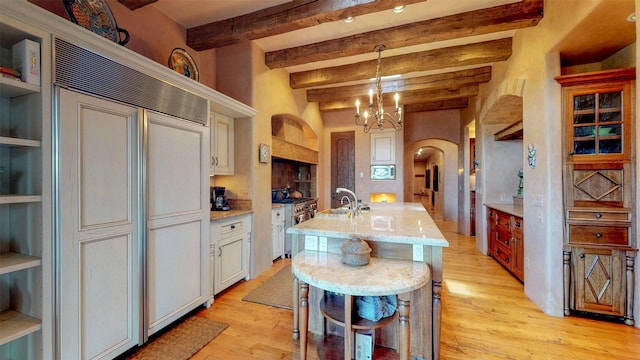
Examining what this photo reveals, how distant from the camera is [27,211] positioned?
1429 mm

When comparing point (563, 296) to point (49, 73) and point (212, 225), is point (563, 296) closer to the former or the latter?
point (212, 225)

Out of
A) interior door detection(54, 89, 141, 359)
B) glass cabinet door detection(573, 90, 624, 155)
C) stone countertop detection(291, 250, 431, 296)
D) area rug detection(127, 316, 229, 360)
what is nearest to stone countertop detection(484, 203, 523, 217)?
glass cabinet door detection(573, 90, 624, 155)

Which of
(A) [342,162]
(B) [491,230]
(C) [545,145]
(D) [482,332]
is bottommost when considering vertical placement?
(D) [482,332]

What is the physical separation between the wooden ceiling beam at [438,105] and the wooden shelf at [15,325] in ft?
20.9

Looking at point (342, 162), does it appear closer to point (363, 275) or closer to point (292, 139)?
point (292, 139)

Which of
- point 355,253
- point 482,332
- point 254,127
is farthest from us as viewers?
point 254,127

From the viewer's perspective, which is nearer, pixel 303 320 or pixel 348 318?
pixel 348 318

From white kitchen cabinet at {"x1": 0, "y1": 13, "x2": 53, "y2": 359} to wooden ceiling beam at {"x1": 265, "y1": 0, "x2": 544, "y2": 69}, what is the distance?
2.55 meters

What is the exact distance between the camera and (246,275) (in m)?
3.20

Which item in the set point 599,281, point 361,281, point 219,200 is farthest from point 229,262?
point 599,281

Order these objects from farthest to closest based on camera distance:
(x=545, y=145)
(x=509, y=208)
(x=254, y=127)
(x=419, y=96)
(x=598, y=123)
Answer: (x=419, y=96) → (x=509, y=208) → (x=254, y=127) → (x=545, y=145) → (x=598, y=123)

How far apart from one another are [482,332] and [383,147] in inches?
164

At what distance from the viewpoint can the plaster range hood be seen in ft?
13.7

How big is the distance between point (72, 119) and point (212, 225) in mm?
1468
